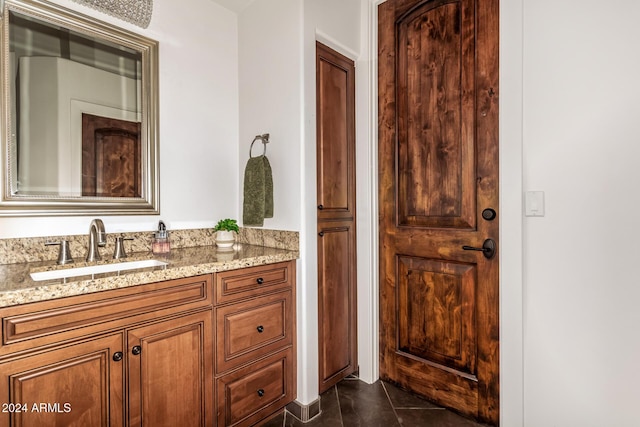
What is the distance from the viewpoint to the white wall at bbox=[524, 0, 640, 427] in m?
1.31

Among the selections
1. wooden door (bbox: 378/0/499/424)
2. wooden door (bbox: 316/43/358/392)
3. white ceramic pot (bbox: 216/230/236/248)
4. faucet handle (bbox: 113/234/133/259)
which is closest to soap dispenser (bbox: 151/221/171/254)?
faucet handle (bbox: 113/234/133/259)

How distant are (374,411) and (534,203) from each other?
4.56ft

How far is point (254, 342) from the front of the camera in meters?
1.64

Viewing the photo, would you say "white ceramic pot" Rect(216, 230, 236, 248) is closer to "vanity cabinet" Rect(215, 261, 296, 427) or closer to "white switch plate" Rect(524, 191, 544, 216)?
"vanity cabinet" Rect(215, 261, 296, 427)

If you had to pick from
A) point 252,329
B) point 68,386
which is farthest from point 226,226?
point 68,386

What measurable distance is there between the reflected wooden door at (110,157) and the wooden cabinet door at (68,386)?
0.84 meters

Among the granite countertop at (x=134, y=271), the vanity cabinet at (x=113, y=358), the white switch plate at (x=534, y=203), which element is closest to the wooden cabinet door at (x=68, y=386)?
the vanity cabinet at (x=113, y=358)

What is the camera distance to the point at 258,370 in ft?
5.42

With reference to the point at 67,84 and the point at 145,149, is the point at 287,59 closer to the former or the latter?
the point at 145,149

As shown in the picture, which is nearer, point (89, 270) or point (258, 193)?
point (89, 270)

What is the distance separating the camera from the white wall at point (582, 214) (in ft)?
4.29

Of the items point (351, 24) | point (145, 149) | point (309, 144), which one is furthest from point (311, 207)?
point (351, 24)

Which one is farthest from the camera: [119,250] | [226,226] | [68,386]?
[226,226]

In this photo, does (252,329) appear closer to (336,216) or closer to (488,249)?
(336,216)
